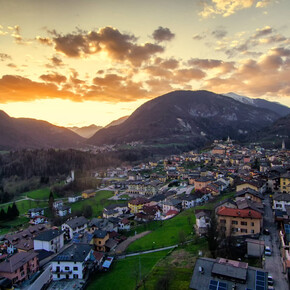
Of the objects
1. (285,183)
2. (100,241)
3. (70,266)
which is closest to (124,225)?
(100,241)

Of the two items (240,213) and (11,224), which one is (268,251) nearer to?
(240,213)

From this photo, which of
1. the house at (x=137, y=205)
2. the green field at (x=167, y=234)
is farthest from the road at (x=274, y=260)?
the house at (x=137, y=205)

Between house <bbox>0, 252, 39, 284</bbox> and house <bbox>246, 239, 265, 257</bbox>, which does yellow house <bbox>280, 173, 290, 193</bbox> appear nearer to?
house <bbox>246, 239, 265, 257</bbox>

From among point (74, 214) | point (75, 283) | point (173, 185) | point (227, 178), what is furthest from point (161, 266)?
point (173, 185)

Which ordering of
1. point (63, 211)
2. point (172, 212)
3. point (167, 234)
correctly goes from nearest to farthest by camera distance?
point (167, 234), point (172, 212), point (63, 211)

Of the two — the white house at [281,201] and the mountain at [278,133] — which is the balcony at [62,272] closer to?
the white house at [281,201]

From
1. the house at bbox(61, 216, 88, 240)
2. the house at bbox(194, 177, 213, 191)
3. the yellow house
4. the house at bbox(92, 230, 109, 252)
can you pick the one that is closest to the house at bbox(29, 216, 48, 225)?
the house at bbox(61, 216, 88, 240)

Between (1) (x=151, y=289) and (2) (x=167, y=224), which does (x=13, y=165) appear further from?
(1) (x=151, y=289)
